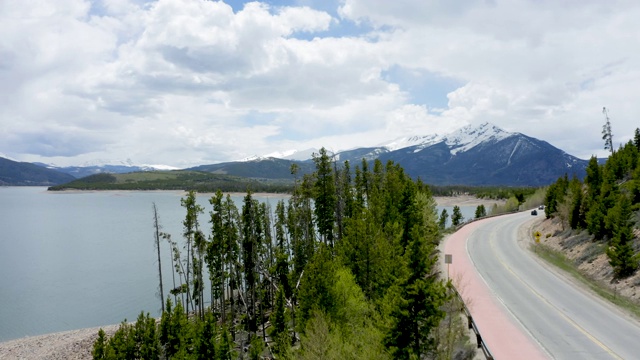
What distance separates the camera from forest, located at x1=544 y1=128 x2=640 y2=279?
3569 cm

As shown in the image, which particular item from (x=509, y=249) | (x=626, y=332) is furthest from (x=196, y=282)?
(x=626, y=332)

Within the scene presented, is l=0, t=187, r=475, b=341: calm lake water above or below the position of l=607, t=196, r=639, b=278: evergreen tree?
below

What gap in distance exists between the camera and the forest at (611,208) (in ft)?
117

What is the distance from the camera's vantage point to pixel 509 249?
178ft

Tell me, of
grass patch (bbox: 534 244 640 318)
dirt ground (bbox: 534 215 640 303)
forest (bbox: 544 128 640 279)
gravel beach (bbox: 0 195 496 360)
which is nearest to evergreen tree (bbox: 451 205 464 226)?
forest (bbox: 544 128 640 279)

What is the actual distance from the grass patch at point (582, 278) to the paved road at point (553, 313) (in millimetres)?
1015

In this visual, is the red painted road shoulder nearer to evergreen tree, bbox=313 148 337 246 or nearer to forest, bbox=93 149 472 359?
forest, bbox=93 149 472 359

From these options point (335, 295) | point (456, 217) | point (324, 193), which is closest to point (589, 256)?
point (335, 295)

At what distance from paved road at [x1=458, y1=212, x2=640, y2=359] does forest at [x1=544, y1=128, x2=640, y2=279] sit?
15.9ft

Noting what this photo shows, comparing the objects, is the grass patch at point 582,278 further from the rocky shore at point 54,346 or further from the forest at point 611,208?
the rocky shore at point 54,346

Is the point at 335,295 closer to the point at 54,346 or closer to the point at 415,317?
the point at 415,317

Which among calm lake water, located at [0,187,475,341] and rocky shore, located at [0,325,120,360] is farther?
calm lake water, located at [0,187,475,341]

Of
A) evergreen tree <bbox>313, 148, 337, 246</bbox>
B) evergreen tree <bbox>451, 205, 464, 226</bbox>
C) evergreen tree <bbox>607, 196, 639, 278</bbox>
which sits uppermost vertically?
evergreen tree <bbox>313, 148, 337, 246</bbox>

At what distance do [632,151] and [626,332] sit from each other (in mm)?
52174
